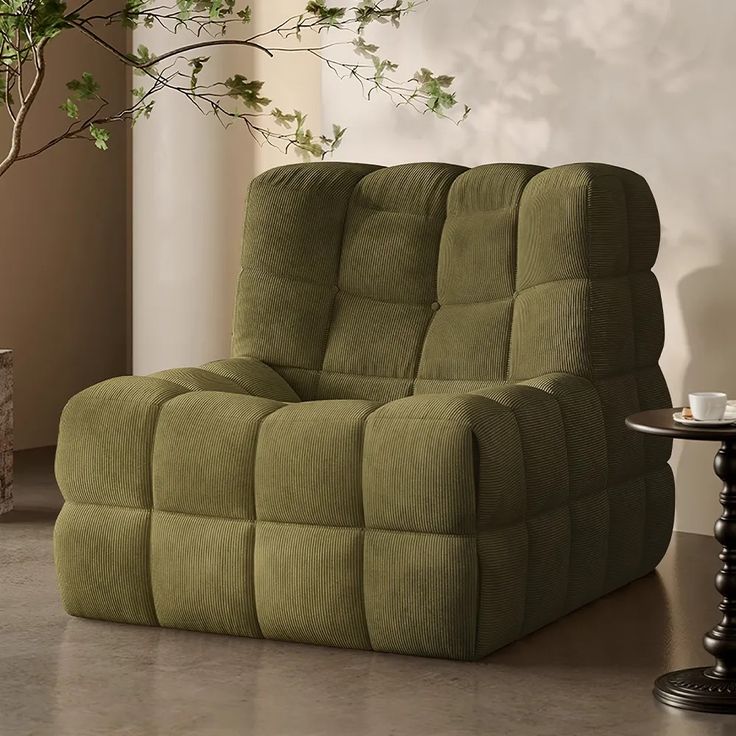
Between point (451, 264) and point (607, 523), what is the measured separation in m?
0.76

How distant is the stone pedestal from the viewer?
14.1ft

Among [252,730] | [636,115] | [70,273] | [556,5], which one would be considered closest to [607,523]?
[252,730]

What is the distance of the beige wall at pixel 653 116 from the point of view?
3959mm

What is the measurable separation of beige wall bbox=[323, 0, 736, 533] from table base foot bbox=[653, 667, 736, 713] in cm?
149

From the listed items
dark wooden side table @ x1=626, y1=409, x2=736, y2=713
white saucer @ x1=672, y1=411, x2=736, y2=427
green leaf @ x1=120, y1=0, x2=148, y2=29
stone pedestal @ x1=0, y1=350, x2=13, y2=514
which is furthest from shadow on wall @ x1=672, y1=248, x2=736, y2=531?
stone pedestal @ x1=0, y1=350, x2=13, y2=514

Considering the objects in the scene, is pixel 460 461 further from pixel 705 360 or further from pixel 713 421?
pixel 705 360

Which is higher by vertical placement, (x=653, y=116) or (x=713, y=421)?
(x=653, y=116)

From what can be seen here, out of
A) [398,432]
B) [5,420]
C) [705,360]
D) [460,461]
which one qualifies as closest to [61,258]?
[5,420]

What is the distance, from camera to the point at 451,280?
351 centimetres

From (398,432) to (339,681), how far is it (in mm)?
490

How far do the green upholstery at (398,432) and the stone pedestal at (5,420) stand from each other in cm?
102

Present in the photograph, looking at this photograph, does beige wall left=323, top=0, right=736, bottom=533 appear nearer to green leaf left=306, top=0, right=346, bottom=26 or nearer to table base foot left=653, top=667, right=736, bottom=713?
green leaf left=306, top=0, right=346, bottom=26

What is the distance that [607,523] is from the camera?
3215mm

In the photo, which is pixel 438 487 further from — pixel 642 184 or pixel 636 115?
pixel 636 115
